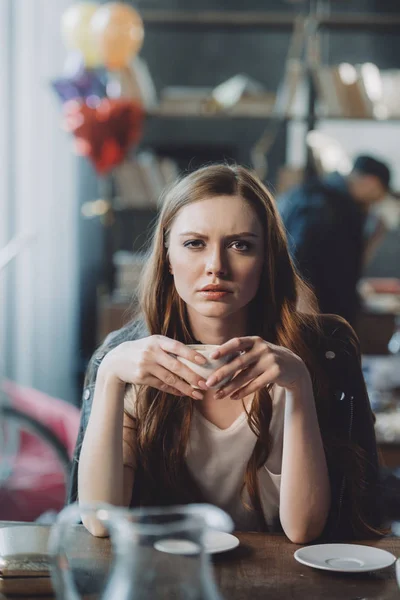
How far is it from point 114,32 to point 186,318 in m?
2.31

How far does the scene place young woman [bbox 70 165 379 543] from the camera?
1386 mm

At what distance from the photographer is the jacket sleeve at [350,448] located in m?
1.49

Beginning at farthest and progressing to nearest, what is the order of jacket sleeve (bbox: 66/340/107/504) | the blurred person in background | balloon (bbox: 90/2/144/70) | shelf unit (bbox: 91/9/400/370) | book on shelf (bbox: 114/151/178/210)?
book on shelf (bbox: 114/151/178/210) < shelf unit (bbox: 91/9/400/370) < balloon (bbox: 90/2/144/70) < the blurred person in background < jacket sleeve (bbox: 66/340/107/504)

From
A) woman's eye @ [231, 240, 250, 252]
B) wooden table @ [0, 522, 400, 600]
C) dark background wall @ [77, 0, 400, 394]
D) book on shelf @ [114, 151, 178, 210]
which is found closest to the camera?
wooden table @ [0, 522, 400, 600]

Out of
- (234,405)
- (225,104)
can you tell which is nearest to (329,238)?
(225,104)

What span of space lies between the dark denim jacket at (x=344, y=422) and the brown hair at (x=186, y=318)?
4 cm

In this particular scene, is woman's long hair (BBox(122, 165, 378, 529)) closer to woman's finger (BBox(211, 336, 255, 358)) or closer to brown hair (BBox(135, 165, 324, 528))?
brown hair (BBox(135, 165, 324, 528))

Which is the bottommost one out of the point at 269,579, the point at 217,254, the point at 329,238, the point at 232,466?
the point at 269,579

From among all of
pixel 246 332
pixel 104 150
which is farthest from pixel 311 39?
pixel 246 332

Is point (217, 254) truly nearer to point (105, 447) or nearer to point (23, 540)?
point (105, 447)

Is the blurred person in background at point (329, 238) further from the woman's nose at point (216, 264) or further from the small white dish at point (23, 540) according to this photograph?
the small white dish at point (23, 540)

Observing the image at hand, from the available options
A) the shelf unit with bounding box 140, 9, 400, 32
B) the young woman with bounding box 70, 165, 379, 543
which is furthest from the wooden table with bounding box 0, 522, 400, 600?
the shelf unit with bounding box 140, 9, 400, 32

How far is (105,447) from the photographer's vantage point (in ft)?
4.57

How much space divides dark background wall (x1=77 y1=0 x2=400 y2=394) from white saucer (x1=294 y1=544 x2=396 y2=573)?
3609mm
